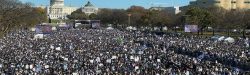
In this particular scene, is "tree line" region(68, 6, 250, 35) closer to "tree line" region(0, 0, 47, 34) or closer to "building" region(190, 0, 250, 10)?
"building" region(190, 0, 250, 10)

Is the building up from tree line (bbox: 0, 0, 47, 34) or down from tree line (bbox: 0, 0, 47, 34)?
down

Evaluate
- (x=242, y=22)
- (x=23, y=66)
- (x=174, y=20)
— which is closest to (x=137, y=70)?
(x=23, y=66)

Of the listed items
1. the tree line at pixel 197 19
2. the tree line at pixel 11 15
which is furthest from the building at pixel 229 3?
the tree line at pixel 11 15

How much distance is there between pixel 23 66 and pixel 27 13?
226 ft

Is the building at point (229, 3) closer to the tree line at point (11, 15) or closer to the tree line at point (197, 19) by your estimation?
the tree line at point (197, 19)

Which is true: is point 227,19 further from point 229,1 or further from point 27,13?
point 229,1

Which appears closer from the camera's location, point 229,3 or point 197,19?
point 197,19

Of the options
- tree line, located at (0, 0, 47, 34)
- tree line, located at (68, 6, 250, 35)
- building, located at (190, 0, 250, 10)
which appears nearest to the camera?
tree line, located at (0, 0, 47, 34)

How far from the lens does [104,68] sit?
3694 cm

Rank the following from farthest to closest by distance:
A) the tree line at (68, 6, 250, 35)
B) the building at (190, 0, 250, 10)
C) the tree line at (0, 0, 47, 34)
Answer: the building at (190, 0, 250, 10)
the tree line at (68, 6, 250, 35)
the tree line at (0, 0, 47, 34)

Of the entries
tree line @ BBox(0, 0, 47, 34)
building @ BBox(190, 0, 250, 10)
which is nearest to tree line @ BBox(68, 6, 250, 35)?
building @ BBox(190, 0, 250, 10)

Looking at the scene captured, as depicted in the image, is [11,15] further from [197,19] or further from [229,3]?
[229,3]

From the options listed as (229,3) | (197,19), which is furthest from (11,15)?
(229,3)

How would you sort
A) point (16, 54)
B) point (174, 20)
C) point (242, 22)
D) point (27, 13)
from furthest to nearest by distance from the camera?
1. point (174, 20)
2. point (27, 13)
3. point (242, 22)
4. point (16, 54)
